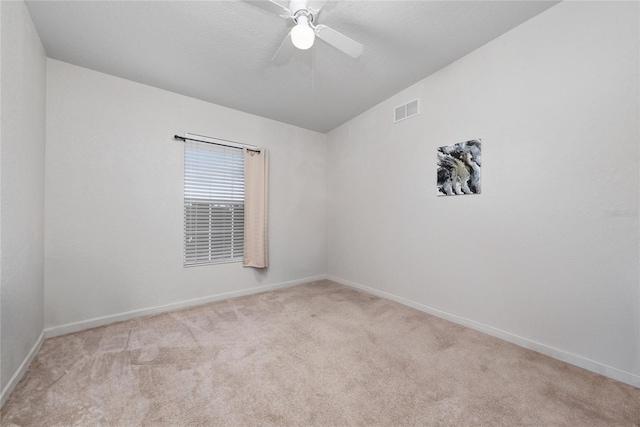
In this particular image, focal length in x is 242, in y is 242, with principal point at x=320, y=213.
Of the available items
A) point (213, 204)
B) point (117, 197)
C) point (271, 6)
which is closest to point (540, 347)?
point (271, 6)

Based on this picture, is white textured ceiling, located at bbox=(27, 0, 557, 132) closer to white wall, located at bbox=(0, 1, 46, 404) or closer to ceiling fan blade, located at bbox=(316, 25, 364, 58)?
ceiling fan blade, located at bbox=(316, 25, 364, 58)

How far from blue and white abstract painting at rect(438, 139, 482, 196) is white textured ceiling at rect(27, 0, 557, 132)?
2.92 feet

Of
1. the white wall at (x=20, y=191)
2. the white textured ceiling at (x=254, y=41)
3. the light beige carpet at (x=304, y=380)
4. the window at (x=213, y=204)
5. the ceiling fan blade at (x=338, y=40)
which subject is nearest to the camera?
Result: the light beige carpet at (x=304, y=380)

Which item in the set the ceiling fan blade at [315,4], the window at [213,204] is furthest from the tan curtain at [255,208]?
the ceiling fan blade at [315,4]

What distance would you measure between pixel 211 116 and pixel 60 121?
1403 millimetres

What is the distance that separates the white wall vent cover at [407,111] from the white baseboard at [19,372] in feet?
12.9

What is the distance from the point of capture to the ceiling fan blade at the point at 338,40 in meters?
1.69

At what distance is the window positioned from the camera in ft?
9.87

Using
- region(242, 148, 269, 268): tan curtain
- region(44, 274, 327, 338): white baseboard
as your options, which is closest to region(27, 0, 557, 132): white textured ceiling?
region(242, 148, 269, 268): tan curtain

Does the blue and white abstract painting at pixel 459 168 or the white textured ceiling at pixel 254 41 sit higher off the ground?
the white textured ceiling at pixel 254 41

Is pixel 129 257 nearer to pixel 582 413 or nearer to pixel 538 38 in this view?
pixel 582 413

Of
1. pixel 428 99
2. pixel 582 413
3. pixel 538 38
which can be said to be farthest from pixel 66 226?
pixel 538 38

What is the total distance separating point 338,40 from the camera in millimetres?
1780

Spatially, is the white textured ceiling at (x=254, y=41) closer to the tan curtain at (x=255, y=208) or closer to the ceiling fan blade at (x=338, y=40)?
the ceiling fan blade at (x=338, y=40)
